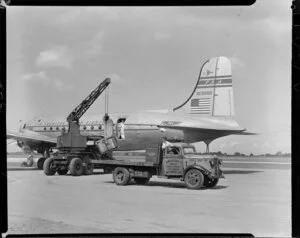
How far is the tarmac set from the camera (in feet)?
25.9

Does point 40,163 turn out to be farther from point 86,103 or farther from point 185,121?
point 185,121

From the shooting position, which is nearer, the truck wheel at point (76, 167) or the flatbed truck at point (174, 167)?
the flatbed truck at point (174, 167)

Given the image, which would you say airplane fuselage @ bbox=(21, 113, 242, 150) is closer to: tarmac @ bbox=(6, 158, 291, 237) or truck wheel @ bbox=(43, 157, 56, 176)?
truck wheel @ bbox=(43, 157, 56, 176)

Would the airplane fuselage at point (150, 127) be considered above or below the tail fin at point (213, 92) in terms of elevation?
below

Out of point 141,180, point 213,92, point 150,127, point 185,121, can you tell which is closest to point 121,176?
point 141,180

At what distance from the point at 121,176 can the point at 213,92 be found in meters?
4.18

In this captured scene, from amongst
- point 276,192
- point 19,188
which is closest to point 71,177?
point 19,188

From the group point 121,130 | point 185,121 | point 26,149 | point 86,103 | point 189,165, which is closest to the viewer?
point 189,165

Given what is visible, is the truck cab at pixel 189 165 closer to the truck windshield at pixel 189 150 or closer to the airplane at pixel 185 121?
the truck windshield at pixel 189 150

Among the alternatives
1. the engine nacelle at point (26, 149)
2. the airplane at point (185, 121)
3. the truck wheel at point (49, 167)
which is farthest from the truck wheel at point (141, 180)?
the engine nacelle at point (26, 149)

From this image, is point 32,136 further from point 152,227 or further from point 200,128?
point 152,227

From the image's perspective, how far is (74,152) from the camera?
47.0 feet

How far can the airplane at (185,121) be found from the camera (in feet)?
40.0

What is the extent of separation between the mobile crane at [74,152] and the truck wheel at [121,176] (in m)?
1.14
